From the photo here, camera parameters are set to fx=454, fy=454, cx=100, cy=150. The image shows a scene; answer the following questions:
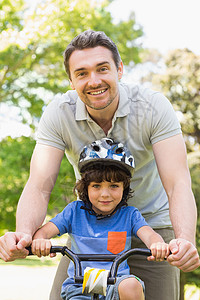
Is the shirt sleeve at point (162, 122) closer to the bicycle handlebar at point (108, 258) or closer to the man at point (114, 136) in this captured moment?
the man at point (114, 136)

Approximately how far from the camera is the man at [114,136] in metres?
2.83

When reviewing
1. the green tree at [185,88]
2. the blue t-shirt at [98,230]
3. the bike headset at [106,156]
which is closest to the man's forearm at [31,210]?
the blue t-shirt at [98,230]

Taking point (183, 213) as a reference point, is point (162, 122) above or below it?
above

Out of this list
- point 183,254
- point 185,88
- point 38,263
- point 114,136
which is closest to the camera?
point 183,254

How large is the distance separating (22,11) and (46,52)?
158 centimetres

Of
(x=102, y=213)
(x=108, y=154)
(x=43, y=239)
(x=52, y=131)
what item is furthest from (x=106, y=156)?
(x=43, y=239)

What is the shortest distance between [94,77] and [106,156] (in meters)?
0.55

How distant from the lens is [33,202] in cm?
283

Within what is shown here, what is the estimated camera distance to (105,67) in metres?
3.04

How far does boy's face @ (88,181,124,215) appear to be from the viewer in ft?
9.24

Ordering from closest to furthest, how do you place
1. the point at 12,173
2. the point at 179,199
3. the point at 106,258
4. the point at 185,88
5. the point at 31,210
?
the point at 106,258, the point at 179,199, the point at 31,210, the point at 12,173, the point at 185,88

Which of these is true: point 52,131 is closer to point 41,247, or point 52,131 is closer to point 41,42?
point 41,247

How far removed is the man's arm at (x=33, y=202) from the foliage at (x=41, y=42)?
8.89 meters

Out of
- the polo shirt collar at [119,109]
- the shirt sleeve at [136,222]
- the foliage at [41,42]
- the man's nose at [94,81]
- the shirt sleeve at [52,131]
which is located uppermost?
the foliage at [41,42]
